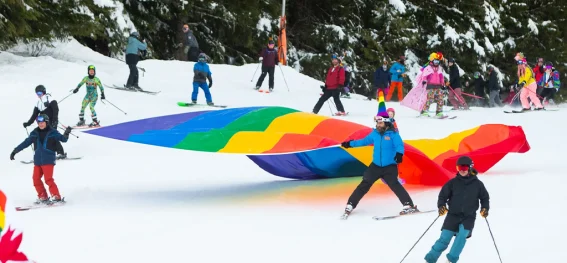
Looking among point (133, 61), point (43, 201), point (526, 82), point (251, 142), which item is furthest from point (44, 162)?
point (526, 82)

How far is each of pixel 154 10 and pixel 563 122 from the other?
14.4m

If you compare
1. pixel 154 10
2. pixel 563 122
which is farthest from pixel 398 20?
pixel 563 122

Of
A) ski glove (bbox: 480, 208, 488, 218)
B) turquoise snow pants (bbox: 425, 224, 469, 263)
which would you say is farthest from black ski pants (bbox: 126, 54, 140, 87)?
ski glove (bbox: 480, 208, 488, 218)

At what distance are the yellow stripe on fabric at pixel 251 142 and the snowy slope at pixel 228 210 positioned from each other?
636 mm

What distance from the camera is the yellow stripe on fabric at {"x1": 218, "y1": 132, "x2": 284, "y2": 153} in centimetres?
1022

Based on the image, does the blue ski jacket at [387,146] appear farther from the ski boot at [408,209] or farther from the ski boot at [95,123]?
the ski boot at [95,123]

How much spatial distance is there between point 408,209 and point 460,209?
2.04 metres

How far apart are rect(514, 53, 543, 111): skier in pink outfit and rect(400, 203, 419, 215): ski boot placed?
1228 centimetres

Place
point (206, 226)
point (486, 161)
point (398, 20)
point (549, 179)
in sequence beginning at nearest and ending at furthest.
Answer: point (206, 226) < point (549, 179) < point (486, 161) < point (398, 20)

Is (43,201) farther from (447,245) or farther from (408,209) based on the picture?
(447,245)

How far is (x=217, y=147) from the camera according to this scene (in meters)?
10.2

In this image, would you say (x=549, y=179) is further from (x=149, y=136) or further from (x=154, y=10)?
(x=154, y=10)

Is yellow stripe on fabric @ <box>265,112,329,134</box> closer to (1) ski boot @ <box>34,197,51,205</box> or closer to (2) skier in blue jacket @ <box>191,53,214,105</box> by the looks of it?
(1) ski boot @ <box>34,197,51,205</box>

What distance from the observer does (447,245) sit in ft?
23.7
